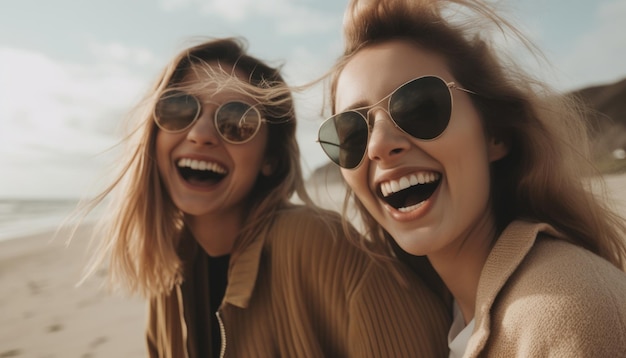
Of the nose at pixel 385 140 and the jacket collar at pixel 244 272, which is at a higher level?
the nose at pixel 385 140

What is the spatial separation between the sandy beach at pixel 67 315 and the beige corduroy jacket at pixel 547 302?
1309mm

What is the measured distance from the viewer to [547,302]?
118 cm

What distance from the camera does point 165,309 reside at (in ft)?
9.00

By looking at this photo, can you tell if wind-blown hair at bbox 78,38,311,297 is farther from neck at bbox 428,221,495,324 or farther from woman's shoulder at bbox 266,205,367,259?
neck at bbox 428,221,495,324

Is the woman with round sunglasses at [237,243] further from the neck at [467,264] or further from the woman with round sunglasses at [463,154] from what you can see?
the woman with round sunglasses at [463,154]

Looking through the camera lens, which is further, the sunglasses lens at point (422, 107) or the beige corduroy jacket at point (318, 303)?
the beige corduroy jacket at point (318, 303)

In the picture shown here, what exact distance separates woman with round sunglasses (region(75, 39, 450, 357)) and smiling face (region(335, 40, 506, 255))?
0.45 metres

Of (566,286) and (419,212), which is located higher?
(419,212)

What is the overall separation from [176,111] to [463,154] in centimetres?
161

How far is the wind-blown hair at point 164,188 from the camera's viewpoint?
2.60 metres

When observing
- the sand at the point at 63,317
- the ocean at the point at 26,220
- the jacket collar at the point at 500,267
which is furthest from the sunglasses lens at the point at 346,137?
the ocean at the point at 26,220

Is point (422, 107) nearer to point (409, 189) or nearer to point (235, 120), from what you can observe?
point (409, 189)

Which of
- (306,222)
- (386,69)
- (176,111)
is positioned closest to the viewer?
(386,69)

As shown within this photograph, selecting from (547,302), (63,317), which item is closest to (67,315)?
(63,317)
